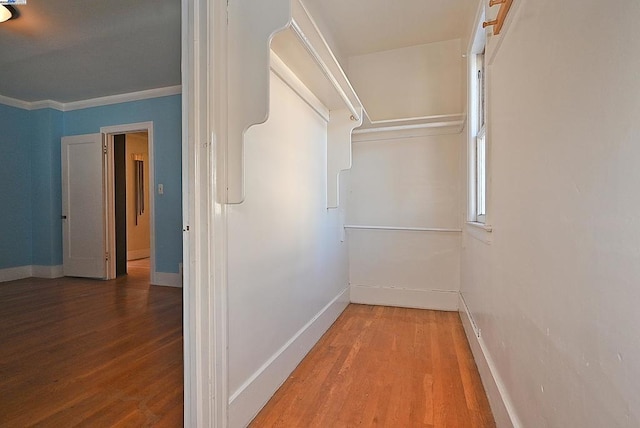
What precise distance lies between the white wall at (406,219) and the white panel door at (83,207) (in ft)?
11.0

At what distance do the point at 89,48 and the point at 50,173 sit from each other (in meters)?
2.28

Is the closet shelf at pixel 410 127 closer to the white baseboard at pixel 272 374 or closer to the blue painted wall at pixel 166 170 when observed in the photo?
the white baseboard at pixel 272 374

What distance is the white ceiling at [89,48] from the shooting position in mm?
2281

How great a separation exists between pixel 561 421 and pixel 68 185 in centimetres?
533

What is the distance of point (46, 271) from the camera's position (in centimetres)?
418

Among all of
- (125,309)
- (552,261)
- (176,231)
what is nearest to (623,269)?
(552,261)

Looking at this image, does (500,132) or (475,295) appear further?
(475,295)

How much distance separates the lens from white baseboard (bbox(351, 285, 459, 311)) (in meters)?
2.83

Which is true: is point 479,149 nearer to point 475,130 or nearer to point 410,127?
point 475,130

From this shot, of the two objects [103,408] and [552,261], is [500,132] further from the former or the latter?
[103,408]

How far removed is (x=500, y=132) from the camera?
1.36m

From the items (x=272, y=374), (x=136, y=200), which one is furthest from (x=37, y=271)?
(x=272, y=374)

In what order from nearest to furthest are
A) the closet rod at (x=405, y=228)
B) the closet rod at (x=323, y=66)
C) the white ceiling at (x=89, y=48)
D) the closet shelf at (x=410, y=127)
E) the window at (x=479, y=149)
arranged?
the closet rod at (x=323, y=66) < the window at (x=479, y=149) < the white ceiling at (x=89, y=48) < the closet shelf at (x=410, y=127) < the closet rod at (x=405, y=228)

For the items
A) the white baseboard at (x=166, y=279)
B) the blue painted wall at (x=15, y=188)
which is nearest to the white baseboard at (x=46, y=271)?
the blue painted wall at (x=15, y=188)
